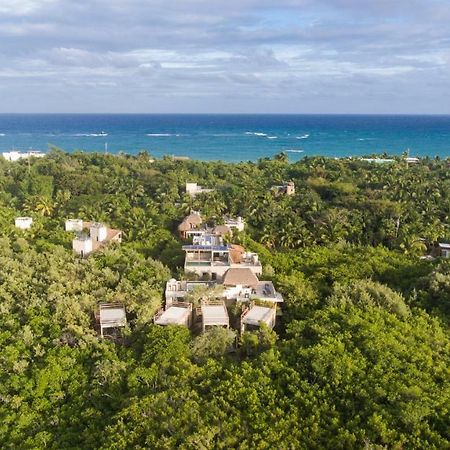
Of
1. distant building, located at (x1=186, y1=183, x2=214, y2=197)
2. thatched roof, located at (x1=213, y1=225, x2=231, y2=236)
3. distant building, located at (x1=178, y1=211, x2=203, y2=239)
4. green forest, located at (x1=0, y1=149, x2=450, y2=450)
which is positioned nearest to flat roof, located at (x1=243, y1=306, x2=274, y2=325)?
green forest, located at (x1=0, y1=149, x2=450, y2=450)

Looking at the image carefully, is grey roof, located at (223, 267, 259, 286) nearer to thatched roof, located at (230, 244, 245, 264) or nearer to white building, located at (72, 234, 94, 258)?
thatched roof, located at (230, 244, 245, 264)

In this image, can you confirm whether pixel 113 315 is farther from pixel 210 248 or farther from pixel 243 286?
pixel 210 248

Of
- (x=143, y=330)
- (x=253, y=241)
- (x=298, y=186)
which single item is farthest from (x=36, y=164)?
(x=143, y=330)

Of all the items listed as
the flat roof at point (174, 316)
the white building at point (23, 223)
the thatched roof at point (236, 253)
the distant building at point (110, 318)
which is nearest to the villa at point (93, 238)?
the white building at point (23, 223)

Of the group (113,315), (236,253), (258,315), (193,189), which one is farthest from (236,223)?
(113,315)

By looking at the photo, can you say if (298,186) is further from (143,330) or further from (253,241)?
(143,330)

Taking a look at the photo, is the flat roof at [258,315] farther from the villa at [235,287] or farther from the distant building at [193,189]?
the distant building at [193,189]

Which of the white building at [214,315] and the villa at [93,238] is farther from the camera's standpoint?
the villa at [93,238]

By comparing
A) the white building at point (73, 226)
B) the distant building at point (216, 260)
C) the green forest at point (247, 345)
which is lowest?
the green forest at point (247, 345)
